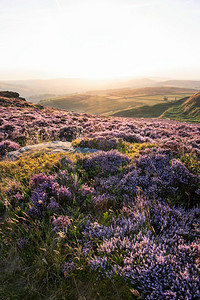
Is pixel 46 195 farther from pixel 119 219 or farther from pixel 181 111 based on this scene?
pixel 181 111

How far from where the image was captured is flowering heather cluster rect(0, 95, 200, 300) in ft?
8.11

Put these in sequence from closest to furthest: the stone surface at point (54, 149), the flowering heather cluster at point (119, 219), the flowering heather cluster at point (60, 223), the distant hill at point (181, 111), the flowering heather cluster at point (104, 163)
A: the flowering heather cluster at point (119, 219)
the flowering heather cluster at point (60, 223)
the flowering heather cluster at point (104, 163)
the stone surface at point (54, 149)
the distant hill at point (181, 111)

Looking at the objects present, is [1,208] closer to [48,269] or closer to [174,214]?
[48,269]

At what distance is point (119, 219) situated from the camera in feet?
11.1

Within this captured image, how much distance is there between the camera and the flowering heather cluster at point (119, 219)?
2471 millimetres

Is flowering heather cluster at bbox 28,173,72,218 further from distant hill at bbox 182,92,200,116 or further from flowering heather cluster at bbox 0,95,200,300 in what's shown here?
distant hill at bbox 182,92,200,116

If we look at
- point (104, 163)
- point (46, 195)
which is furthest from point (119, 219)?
point (104, 163)

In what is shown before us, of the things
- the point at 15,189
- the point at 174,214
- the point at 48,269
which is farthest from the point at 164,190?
the point at 15,189

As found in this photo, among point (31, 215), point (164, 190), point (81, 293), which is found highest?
point (164, 190)

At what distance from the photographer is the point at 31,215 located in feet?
12.3

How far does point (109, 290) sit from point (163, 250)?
915mm

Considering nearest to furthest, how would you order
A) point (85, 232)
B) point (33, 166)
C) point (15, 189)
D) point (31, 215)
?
point (85, 232)
point (31, 215)
point (15, 189)
point (33, 166)

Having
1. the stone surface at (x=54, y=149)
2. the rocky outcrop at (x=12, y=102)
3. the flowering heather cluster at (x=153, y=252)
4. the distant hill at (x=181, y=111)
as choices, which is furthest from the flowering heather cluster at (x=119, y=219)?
the distant hill at (x=181, y=111)

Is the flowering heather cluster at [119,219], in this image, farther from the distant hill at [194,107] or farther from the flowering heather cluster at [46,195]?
the distant hill at [194,107]
